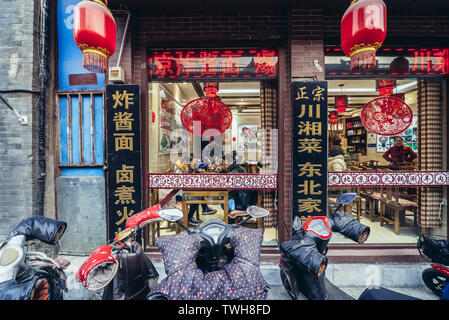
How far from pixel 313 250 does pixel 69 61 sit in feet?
18.4

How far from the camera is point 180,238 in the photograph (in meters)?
2.38

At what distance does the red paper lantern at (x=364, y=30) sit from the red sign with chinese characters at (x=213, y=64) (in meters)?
1.75

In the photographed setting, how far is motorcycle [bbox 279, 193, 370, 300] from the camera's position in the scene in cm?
264

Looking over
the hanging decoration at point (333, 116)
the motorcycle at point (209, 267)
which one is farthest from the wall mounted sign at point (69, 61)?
the hanging decoration at point (333, 116)

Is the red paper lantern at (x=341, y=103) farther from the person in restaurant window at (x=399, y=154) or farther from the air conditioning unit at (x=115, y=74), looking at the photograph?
the air conditioning unit at (x=115, y=74)

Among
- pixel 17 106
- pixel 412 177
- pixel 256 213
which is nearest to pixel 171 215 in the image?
pixel 256 213

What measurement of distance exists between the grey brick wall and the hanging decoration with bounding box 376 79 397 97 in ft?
23.6

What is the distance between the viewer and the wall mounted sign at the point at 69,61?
4727mm

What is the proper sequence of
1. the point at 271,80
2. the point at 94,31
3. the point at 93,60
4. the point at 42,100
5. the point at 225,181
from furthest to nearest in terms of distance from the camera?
1. the point at 271,80
2. the point at 225,181
3. the point at 42,100
4. the point at 93,60
5. the point at 94,31

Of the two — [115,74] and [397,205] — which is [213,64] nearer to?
[115,74]

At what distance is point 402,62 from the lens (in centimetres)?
470

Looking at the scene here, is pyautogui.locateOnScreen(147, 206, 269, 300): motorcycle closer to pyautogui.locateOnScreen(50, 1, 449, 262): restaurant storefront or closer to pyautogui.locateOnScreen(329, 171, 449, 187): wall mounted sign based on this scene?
pyautogui.locateOnScreen(50, 1, 449, 262): restaurant storefront

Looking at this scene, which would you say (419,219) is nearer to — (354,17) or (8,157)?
(354,17)

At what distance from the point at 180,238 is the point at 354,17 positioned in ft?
10.9
